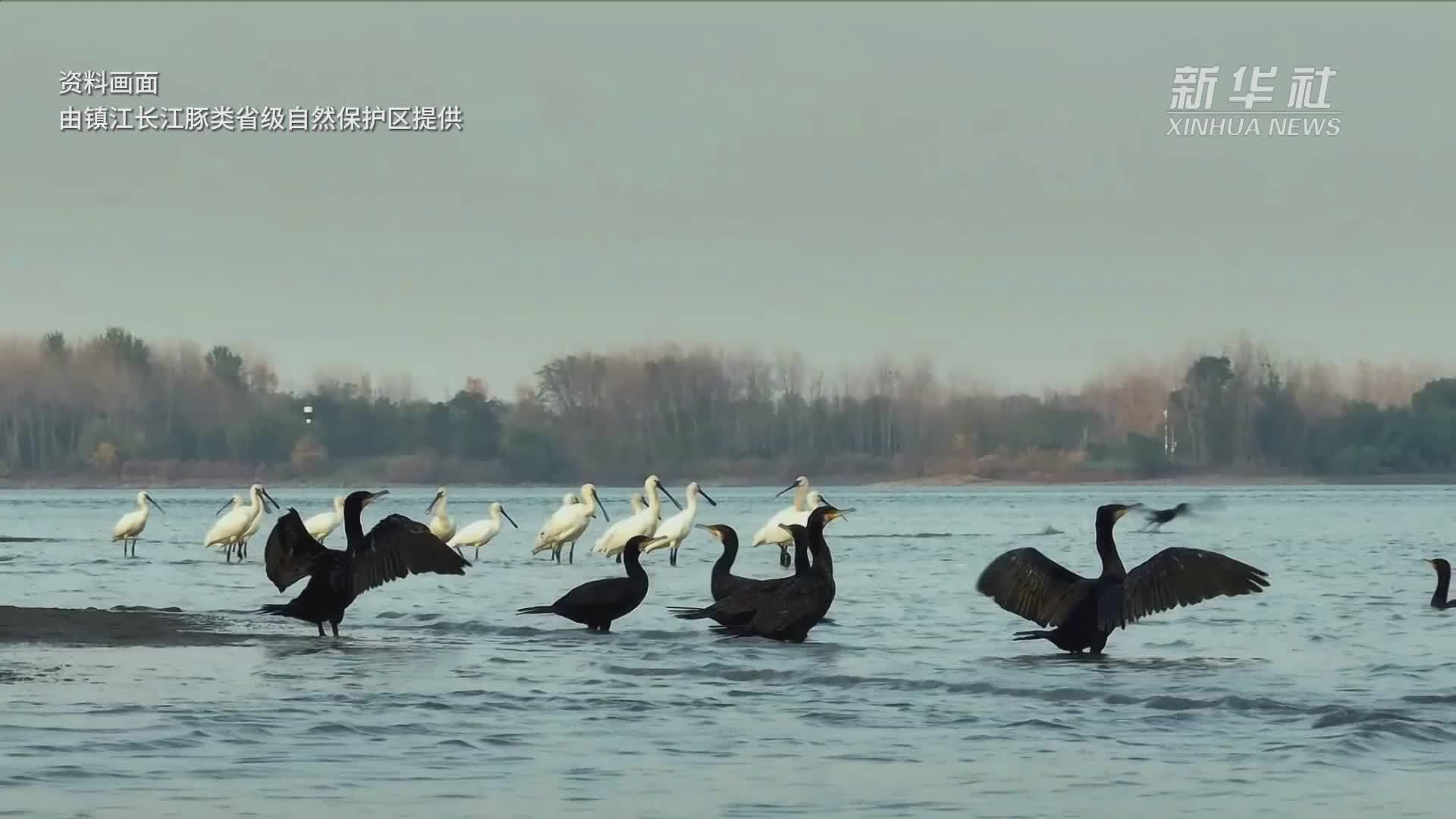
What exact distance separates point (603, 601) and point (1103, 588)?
13.6 ft

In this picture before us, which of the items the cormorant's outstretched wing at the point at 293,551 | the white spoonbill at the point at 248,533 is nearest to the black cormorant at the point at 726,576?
the cormorant's outstretched wing at the point at 293,551

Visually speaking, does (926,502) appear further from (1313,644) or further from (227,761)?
(227,761)

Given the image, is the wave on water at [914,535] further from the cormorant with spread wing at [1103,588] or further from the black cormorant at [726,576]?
the cormorant with spread wing at [1103,588]

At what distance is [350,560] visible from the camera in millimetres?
15789

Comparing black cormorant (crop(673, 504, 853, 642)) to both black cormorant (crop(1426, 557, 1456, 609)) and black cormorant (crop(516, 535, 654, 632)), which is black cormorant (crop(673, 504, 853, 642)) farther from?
black cormorant (crop(1426, 557, 1456, 609))

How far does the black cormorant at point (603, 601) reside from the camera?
16594 mm

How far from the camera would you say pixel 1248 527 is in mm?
44906

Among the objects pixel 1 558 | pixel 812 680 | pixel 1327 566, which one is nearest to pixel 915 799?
pixel 812 680

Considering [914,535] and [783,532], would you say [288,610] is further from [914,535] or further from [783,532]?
[914,535]

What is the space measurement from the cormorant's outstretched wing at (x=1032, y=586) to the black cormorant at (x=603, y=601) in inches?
138

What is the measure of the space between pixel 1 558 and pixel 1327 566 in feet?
57.8

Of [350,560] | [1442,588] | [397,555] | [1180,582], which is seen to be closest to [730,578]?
[397,555]

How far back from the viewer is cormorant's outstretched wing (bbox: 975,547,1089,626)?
45.8 ft

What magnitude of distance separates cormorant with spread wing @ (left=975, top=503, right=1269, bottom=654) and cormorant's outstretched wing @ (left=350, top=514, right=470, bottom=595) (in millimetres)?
3944
